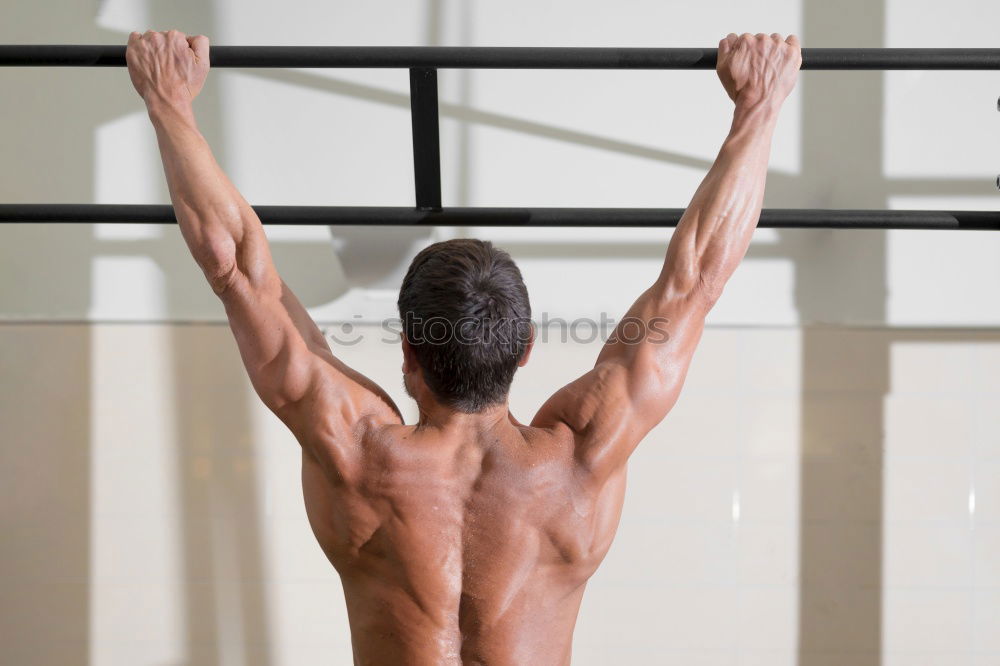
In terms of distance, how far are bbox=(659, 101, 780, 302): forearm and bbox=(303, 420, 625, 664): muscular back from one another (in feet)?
1.06

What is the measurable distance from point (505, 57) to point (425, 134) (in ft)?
0.67

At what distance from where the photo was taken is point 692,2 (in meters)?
2.51

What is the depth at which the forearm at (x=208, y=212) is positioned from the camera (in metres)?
1.29

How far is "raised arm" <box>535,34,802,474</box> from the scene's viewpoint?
1.33m

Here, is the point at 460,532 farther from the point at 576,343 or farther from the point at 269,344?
the point at 576,343

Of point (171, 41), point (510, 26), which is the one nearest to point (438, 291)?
point (171, 41)

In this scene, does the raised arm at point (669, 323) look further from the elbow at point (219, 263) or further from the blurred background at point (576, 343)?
the blurred background at point (576, 343)

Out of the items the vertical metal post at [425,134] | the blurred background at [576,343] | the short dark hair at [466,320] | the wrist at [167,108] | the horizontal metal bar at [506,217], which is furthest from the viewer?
the blurred background at [576,343]

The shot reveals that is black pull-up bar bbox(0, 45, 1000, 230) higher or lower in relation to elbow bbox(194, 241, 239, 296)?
higher

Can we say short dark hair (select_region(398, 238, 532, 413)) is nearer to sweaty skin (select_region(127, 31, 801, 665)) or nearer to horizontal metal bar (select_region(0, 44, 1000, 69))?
sweaty skin (select_region(127, 31, 801, 665))

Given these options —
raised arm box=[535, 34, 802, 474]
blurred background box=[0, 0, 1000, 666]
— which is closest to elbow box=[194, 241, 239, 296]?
raised arm box=[535, 34, 802, 474]

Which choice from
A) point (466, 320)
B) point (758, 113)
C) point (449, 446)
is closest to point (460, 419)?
point (449, 446)

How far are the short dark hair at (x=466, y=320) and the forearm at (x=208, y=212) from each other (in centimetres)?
26

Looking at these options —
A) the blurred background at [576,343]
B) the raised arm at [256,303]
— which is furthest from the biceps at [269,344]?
the blurred background at [576,343]
